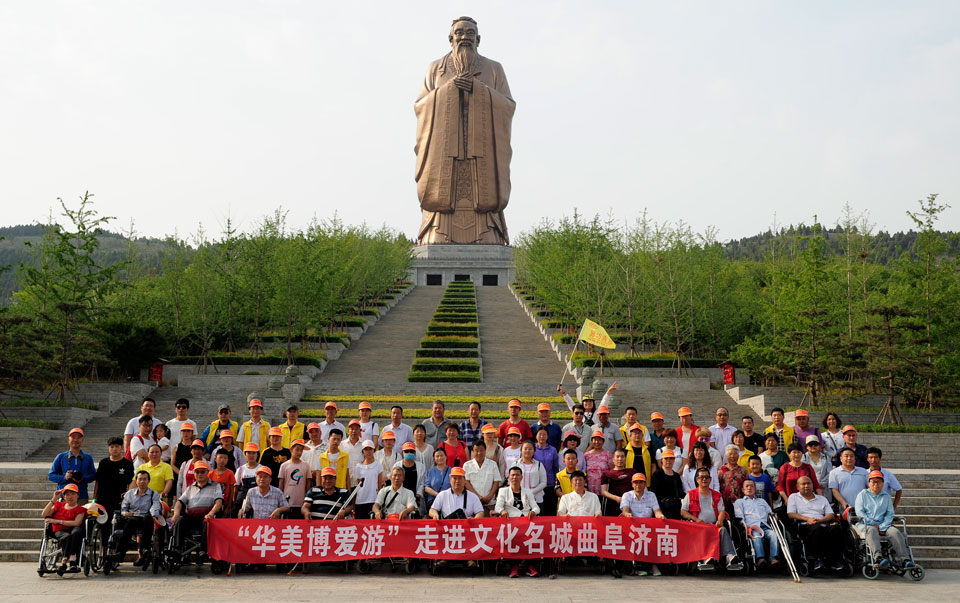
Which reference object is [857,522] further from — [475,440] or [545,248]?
[545,248]

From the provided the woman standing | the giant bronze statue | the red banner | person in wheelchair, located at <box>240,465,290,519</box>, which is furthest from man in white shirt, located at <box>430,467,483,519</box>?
the giant bronze statue

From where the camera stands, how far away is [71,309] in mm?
17500

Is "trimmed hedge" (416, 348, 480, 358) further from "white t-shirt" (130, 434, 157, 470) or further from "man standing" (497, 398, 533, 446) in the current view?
"white t-shirt" (130, 434, 157, 470)

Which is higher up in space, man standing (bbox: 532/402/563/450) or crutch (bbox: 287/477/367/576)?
man standing (bbox: 532/402/563/450)

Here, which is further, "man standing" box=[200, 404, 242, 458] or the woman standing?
"man standing" box=[200, 404, 242, 458]

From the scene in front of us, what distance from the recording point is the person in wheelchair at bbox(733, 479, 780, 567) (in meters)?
8.58

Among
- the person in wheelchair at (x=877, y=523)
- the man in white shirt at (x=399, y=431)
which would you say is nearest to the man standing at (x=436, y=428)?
the man in white shirt at (x=399, y=431)

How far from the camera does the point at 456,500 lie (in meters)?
8.72

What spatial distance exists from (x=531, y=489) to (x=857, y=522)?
3177mm

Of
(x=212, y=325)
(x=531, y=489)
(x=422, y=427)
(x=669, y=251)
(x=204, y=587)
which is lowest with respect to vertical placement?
(x=204, y=587)

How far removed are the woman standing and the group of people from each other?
0.04 feet

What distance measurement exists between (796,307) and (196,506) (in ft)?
45.8

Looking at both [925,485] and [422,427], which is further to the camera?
[925,485]

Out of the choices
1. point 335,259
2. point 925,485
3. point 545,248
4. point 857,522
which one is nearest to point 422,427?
point 857,522
